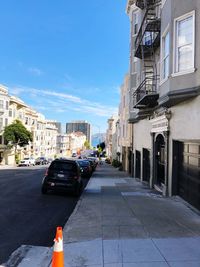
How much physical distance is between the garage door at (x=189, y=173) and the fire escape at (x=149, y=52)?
16.7 feet

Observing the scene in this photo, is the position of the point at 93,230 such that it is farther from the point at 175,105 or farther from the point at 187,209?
the point at 175,105

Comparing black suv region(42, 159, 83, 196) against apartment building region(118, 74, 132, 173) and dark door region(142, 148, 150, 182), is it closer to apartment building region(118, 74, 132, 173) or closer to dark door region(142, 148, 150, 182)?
dark door region(142, 148, 150, 182)

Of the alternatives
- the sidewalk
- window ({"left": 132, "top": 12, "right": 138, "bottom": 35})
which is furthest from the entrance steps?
window ({"left": 132, "top": 12, "right": 138, "bottom": 35})

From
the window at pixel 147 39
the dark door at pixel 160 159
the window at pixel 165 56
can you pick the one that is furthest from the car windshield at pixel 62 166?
the window at pixel 147 39

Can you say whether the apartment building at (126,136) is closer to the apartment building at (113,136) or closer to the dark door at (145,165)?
the dark door at (145,165)

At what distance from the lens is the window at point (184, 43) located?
12.3 meters

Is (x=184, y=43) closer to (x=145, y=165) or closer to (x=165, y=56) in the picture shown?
(x=165, y=56)

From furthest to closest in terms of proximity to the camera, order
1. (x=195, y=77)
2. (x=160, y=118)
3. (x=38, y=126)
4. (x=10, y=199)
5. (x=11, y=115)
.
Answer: (x=38, y=126) < (x=11, y=115) < (x=160, y=118) < (x=10, y=199) < (x=195, y=77)

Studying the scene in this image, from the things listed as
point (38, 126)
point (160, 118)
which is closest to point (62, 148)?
point (38, 126)

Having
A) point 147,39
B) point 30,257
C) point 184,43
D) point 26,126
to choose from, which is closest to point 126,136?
point 147,39

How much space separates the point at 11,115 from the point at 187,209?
2357 inches

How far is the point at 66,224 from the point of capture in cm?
986

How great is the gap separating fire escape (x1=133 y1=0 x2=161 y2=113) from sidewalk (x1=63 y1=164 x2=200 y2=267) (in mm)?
8170

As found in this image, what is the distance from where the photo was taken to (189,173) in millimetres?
13133
